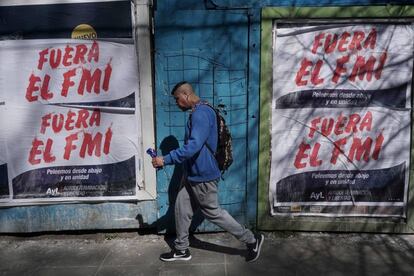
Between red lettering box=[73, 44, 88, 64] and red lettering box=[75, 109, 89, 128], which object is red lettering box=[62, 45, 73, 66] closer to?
red lettering box=[73, 44, 88, 64]

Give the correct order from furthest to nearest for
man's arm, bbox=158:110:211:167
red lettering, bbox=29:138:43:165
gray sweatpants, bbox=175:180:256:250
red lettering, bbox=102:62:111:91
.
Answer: red lettering, bbox=29:138:43:165 < red lettering, bbox=102:62:111:91 < gray sweatpants, bbox=175:180:256:250 < man's arm, bbox=158:110:211:167

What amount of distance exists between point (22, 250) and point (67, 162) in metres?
1.03

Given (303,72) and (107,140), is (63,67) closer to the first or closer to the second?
(107,140)

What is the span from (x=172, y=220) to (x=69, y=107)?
1.61 metres

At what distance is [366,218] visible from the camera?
498cm

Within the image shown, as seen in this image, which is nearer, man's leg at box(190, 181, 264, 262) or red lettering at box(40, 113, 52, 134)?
man's leg at box(190, 181, 264, 262)

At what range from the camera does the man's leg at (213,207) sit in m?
4.25

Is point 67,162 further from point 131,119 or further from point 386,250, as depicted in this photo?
point 386,250

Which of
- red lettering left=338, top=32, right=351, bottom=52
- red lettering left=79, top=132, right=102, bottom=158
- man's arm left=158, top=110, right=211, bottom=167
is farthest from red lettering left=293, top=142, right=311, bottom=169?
red lettering left=79, top=132, right=102, bottom=158

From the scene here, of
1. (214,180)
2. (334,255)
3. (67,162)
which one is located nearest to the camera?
(214,180)

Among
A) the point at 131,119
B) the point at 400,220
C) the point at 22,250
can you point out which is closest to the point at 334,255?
the point at 400,220

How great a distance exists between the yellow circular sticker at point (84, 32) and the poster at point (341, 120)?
1.84m

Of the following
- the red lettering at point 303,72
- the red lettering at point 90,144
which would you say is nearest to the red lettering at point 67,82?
the red lettering at point 90,144

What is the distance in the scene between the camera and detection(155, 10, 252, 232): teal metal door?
4.62 m
